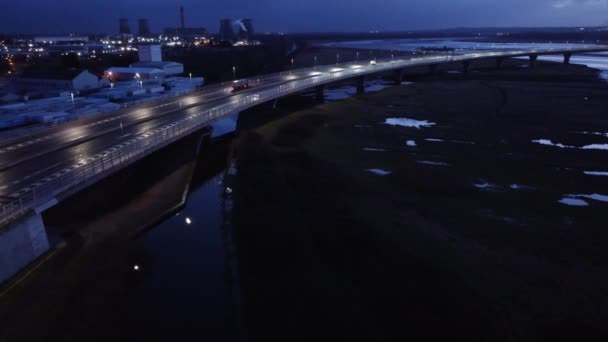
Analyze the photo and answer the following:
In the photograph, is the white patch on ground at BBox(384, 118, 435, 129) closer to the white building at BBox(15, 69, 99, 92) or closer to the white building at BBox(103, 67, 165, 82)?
the white building at BBox(103, 67, 165, 82)

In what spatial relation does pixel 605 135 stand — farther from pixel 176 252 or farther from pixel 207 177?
pixel 176 252

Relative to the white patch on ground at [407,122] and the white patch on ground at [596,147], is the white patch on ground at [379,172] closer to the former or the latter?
the white patch on ground at [407,122]

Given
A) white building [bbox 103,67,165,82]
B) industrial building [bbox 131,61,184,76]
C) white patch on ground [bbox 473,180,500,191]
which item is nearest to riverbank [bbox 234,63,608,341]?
white patch on ground [bbox 473,180,500,191]

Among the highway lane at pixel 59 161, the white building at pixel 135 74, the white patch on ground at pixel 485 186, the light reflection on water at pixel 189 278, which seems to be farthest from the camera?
the white building at pixel 135 74

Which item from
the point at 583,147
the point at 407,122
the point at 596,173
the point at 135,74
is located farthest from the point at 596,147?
the point at 135,74

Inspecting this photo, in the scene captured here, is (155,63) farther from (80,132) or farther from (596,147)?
(596,147)

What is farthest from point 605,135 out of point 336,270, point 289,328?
point 289,328

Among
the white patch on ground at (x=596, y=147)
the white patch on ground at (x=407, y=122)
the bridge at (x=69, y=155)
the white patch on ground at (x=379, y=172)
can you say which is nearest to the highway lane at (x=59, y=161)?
the bridge at (x=69, y=155)
